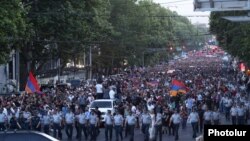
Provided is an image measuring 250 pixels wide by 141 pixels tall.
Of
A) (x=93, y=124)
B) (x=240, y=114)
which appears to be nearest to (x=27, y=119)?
(x=93, y=124)

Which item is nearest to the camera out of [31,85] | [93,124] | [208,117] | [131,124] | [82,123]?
[131,124]

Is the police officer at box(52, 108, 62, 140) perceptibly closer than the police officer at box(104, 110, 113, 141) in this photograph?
No

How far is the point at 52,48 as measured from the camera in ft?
173

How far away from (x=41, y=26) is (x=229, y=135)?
137 feet

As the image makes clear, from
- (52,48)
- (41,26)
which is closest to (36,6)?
(41,26)

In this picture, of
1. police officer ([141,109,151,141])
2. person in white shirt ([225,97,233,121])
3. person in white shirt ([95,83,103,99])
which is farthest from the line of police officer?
person in white shirt ([95,83,103,99])

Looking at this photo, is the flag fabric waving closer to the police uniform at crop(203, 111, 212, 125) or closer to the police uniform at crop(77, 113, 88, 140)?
the police uniform at crop(77, 113, 88, 140)

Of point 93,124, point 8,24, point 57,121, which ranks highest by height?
point 8,24

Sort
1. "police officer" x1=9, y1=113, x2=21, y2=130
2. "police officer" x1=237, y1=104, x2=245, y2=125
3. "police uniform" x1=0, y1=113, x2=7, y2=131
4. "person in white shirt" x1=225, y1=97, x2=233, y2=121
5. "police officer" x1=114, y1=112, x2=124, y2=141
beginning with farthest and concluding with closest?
"person in white shirt" x1=225, y1=97, x2=233, y2=121
"police officer" x1=237, y1=104, x2=245, y2=125
"police uniform" x1=0, y1=113, x2=7, y2=131
"police officer" x1=9, y1=113, x2=21, y2=130
"police officer" x1=114, y1=112, x2=124, y2=141

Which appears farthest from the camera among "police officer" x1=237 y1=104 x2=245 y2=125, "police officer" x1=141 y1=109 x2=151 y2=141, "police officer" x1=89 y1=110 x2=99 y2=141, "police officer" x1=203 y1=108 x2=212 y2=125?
"police officer" x1=237 y1=104 x2=245 y2=125

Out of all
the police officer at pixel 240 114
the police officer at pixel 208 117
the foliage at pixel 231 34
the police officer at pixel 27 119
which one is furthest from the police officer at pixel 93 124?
the foliage at pixel 231 34

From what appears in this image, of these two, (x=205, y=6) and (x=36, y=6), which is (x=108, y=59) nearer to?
(x=36, y=6)

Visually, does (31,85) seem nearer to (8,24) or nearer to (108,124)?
(8,24)

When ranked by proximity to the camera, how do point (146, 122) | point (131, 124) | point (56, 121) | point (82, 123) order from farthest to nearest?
point (82, 123), point (56, 121), point (131, 124), point (146, 122)
